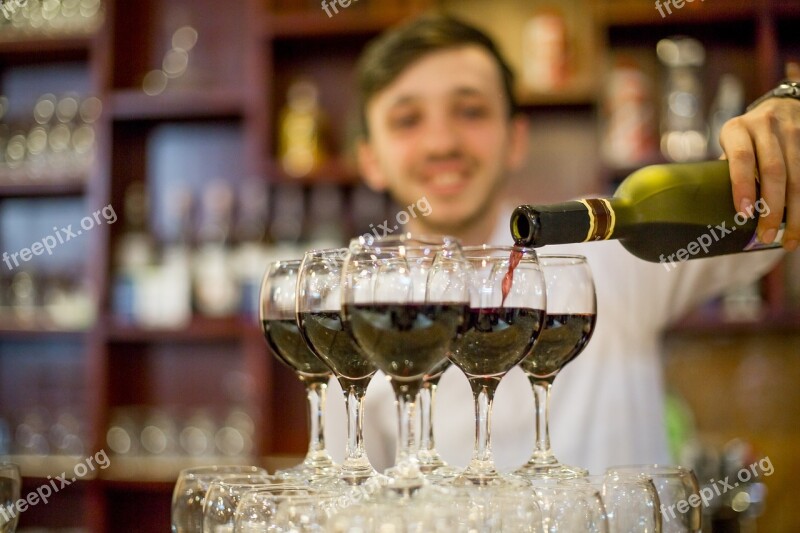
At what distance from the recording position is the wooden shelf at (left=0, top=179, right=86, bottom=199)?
2758mm

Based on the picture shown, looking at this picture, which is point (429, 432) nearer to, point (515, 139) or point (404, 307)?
point (404, 307)

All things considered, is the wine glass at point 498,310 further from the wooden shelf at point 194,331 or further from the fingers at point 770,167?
the wooden shelf at point 194,331

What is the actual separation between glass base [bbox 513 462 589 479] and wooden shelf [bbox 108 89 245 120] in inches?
80.9

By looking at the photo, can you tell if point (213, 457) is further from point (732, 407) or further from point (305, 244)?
point (732, 407)

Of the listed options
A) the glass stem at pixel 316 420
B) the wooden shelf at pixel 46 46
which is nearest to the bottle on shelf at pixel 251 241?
the wooden shelf at pixel 46 46

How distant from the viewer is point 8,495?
0.79 m

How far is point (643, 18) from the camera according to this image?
2.46 metres

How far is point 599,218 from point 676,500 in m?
0.26

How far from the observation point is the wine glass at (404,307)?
2.22ft

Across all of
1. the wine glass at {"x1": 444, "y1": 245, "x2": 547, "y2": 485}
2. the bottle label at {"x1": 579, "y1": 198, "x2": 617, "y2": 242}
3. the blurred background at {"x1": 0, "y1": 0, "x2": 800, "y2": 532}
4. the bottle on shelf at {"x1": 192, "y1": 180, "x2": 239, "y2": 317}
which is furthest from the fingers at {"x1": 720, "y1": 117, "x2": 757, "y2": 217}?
the bottle on shelf at {"x1": 192, "y1": 180, "x2": 239, "y2": 317}

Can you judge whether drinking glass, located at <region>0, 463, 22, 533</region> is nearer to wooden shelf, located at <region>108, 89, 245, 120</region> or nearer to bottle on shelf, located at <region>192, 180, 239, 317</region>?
bottle on shelf, located at <region>192, 180, 239, 317</region>

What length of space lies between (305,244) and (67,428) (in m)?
0.92

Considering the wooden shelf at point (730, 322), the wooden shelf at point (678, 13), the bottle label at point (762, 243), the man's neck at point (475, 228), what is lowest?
the wooden shelf at point (730, 322)

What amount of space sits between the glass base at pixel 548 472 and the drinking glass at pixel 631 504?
3 centimetres
